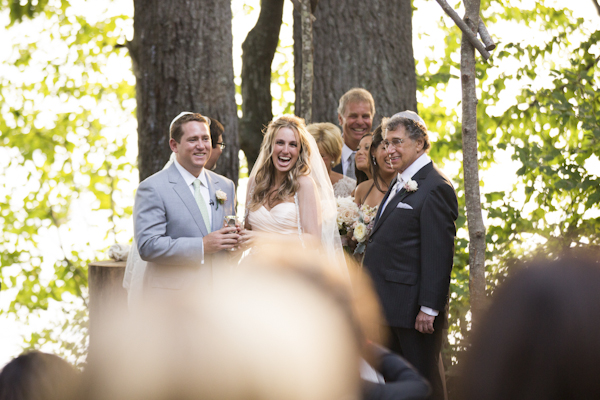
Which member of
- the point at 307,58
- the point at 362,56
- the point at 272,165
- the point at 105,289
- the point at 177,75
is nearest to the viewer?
the point at 272,165

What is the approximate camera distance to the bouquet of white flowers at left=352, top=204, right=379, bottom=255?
425 cm

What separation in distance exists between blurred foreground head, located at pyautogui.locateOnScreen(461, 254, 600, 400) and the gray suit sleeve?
2.85m

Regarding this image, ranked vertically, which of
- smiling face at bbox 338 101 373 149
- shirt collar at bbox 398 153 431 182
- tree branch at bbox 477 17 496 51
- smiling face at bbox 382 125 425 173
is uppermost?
tree branch at bbox 477 17 496 51

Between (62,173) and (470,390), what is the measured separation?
1155 centimetres

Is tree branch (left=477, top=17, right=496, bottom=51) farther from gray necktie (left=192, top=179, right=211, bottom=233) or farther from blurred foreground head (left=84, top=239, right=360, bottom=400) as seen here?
blurred foreground head (left=84, top=239, right=360, bottom=400)

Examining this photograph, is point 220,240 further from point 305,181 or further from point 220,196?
point 305,181

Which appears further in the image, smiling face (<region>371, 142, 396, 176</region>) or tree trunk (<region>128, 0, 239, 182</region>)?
tree trunk (<region>128, 0, 239, 182</region>)

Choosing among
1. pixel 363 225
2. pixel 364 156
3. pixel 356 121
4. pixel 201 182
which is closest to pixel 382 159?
pixel 364 156

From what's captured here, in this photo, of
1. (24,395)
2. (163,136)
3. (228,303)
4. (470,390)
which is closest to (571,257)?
(470,390)

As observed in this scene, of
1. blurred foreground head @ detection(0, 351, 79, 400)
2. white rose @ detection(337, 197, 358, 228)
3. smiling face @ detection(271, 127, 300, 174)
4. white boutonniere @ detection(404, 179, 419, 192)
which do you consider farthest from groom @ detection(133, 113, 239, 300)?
blurred foreground head @ detection(0, 351, 79, 400)

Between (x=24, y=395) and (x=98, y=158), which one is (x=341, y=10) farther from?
(x=98, y=158)

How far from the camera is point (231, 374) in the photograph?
99 centimetres

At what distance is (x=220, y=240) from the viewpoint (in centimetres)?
379

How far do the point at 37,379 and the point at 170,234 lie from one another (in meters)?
2.76
